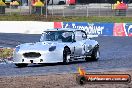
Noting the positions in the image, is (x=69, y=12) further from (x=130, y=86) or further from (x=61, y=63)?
(x=130, y=86)

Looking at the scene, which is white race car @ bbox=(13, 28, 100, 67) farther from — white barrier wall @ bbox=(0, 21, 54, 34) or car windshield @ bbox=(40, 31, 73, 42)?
white barrier wall @ bbox=(0, 21, 54, 34)

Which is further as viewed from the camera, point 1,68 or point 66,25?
point 66,25

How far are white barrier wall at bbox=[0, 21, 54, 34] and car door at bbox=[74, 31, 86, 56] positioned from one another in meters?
22.2

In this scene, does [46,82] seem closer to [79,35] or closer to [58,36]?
[58,36]

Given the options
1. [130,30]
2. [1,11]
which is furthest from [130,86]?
[1,11]

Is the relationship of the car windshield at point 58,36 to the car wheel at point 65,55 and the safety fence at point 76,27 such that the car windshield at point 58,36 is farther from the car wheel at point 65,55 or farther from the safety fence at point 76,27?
the safety fence at point 76,27

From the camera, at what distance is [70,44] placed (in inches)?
776

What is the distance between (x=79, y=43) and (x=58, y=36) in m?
0.81

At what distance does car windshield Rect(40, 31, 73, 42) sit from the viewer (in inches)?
792

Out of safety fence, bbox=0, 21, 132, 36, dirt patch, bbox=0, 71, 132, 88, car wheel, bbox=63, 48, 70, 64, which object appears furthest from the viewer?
safety fence, bbox=0, 21, 132, 36

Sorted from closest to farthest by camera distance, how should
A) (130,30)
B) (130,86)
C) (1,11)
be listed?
(130,86)
(130,30)
(1,11)

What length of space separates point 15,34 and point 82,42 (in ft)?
74.9

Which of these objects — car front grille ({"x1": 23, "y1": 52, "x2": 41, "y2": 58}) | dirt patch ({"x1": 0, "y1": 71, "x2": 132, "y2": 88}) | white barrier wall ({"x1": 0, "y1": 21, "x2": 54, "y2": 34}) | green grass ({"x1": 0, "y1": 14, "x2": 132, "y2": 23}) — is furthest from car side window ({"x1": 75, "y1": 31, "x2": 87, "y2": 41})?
green grass ({"x1": 0, "y1": 14, "x2": 132, "y2": 23})

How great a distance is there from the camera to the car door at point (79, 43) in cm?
2008
